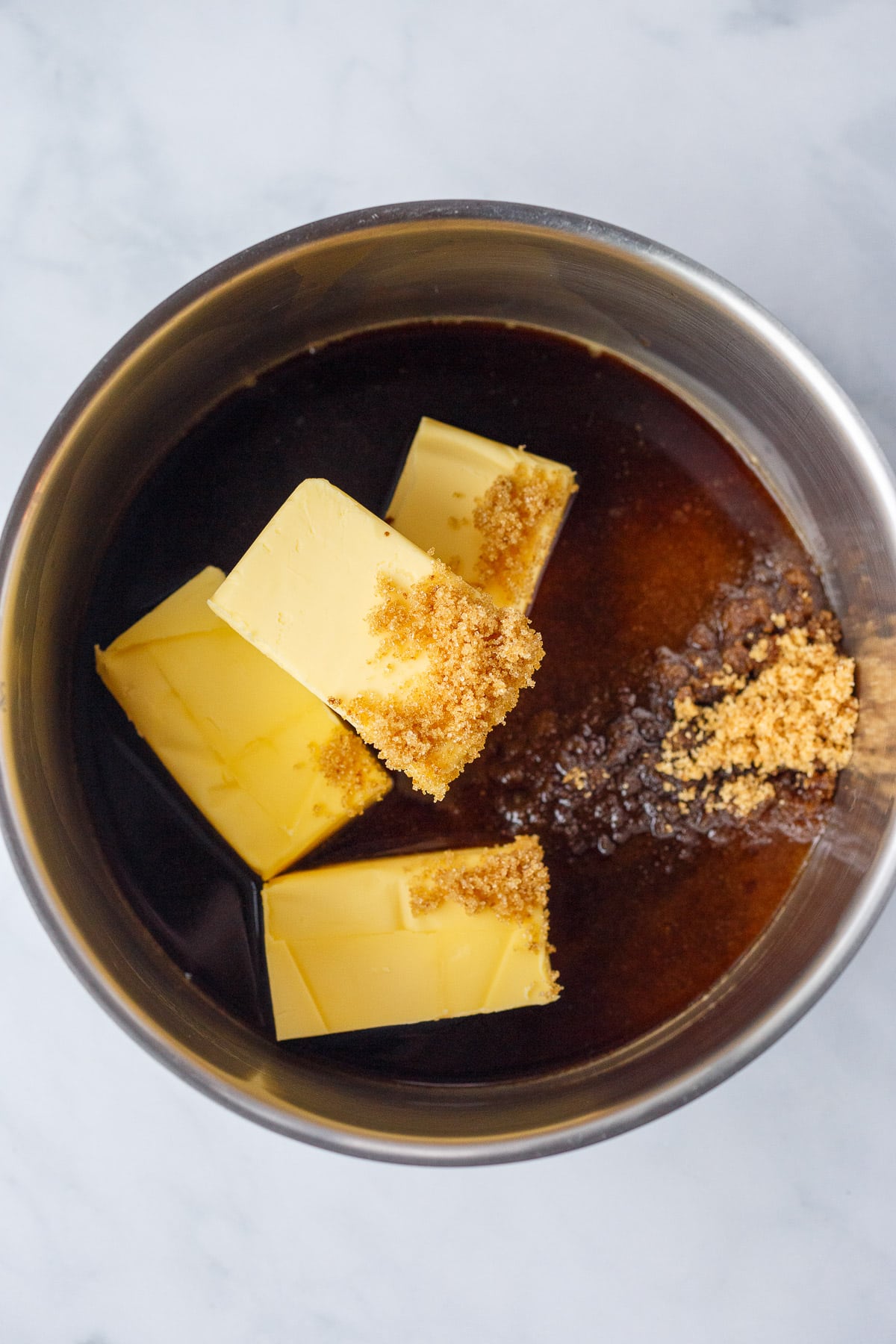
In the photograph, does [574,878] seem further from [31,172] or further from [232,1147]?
[31,172]

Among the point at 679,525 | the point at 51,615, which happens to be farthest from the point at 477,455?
the point at 51,615

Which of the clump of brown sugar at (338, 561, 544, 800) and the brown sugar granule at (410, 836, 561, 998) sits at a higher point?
the clump of brown sugar at (338, 561, 544, 800)

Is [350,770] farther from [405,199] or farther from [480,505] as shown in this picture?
[405,199]

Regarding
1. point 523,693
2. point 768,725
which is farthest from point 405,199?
point 768,725

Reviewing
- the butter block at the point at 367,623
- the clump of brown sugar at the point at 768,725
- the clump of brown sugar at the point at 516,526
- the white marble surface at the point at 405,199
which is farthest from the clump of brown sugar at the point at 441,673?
the white marble surface at the point at 405,199

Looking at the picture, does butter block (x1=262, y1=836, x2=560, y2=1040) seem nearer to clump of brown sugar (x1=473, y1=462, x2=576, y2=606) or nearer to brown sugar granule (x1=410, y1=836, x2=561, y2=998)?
brown sugar granule (x1=410, y1=836, x2=561, y2=998)

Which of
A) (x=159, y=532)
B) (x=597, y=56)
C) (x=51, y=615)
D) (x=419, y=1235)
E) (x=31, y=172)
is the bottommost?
(x=419, y=1235)

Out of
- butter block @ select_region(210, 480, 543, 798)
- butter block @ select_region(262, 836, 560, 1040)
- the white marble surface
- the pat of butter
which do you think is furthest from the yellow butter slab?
the white marble surface
